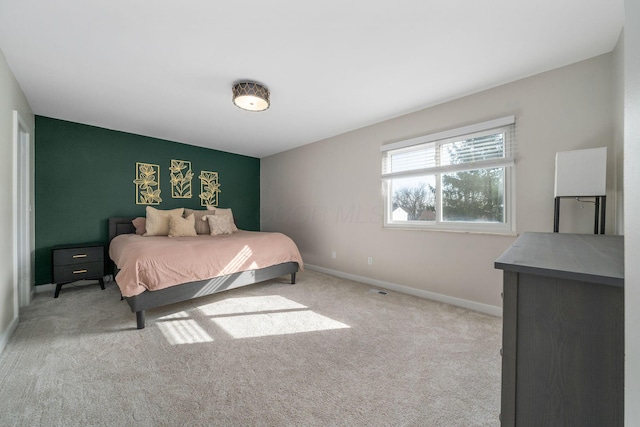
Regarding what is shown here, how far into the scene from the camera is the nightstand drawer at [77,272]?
10.0ft

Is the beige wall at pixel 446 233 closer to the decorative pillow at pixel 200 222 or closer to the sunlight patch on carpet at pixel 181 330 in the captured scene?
the decorative pillow at pixel 200 222

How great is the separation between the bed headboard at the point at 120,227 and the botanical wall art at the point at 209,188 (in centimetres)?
113

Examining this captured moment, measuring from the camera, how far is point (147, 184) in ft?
13.7

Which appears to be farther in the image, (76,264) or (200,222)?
(200,222)

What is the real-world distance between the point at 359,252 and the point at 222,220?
2192mm

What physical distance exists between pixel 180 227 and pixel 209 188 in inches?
52.4

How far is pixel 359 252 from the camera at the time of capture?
3797mm

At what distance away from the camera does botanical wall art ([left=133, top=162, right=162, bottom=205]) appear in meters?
4.09

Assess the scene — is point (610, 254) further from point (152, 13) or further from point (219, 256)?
point (219, 256)

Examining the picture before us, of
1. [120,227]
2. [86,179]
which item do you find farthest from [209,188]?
[86,179]

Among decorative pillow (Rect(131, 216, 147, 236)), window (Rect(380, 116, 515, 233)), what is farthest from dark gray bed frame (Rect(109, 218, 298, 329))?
window (Rect(380, 116, 515, 233))

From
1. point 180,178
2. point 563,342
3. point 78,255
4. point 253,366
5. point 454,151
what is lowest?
point 253,366

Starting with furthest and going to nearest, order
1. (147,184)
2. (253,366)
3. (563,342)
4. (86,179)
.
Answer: (147,184) < (86,179) < (253,366) < (563,342)

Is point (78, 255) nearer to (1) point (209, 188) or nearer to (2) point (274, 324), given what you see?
(1) point (209, 188)
